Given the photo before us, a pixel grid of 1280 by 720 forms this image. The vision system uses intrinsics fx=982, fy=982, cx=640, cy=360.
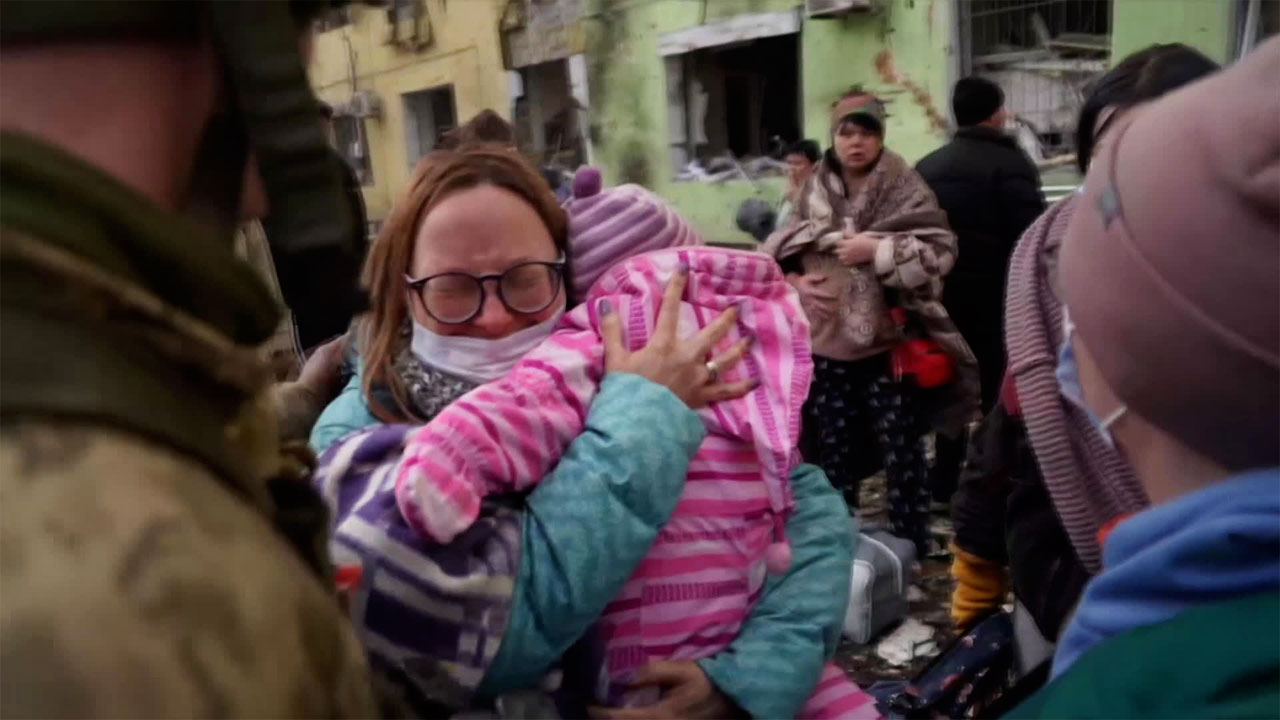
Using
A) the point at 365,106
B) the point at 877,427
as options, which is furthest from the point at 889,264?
the point at 365,106

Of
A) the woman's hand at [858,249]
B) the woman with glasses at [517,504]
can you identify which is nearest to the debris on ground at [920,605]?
the woman's hand at [858,249]

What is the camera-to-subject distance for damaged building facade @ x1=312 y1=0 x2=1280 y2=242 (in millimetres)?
6844

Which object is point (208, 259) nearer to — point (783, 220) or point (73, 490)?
point (73, 490)

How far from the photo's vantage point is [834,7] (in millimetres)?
7910

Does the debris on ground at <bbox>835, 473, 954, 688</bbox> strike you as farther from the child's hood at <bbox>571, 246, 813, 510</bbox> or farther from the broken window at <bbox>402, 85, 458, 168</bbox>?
the broken window at <bbox>402, 85, 458, 168</bbox>

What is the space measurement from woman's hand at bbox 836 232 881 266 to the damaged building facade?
113 centimetres

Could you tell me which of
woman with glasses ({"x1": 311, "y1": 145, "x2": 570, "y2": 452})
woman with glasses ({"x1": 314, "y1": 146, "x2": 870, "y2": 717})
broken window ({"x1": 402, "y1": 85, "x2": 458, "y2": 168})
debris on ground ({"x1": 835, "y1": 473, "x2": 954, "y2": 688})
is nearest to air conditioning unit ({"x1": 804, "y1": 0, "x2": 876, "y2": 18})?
debris on ground ({"x1": 835, "y1": 473, "x2": 954, "y2": 688})

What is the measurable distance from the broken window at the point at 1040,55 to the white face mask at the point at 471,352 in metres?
6.30

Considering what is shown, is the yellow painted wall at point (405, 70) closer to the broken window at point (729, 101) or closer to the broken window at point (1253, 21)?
the broken window at point (729, 101)

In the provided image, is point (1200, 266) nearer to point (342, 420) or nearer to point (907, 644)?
point (342, 420)

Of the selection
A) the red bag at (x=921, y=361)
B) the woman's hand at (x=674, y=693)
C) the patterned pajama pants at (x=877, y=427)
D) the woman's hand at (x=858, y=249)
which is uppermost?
the woman's hand at (x=858, y=249)

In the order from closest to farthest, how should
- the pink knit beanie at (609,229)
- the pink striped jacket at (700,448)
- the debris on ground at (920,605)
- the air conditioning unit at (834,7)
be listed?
the pink striped jacket at (700,448)
the pink knit beanie at (609,229)
the debris on ground at (920,605)
the air conditioning unit at (834,7)

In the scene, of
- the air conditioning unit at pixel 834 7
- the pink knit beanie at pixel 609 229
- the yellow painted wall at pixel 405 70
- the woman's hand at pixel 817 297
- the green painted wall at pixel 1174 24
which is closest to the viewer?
the pink knit beanie at pixel 609 229

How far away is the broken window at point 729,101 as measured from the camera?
10.3 m
